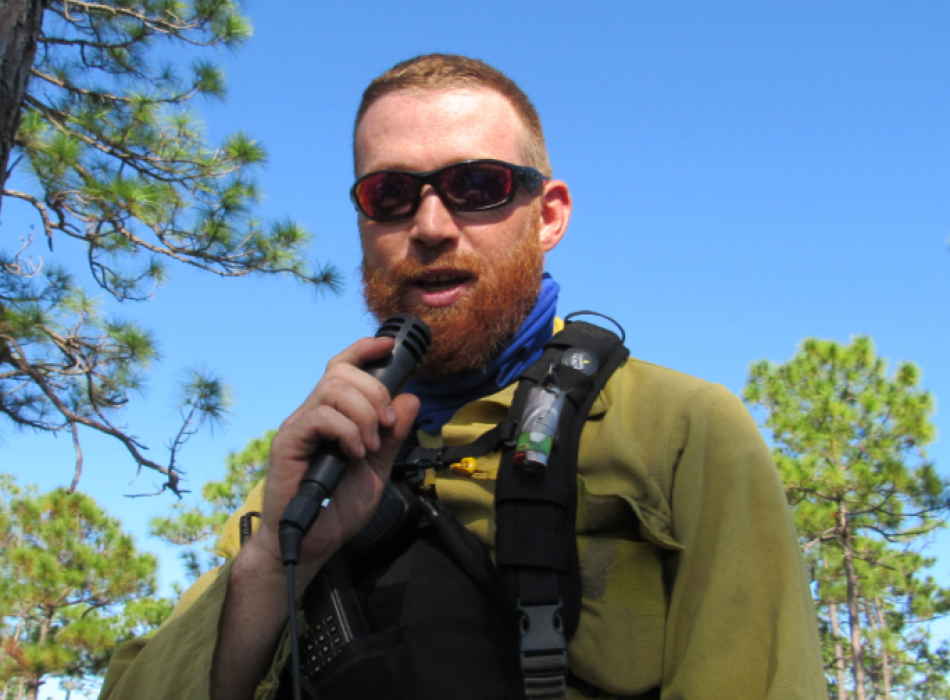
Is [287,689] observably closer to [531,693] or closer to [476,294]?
[531,693]

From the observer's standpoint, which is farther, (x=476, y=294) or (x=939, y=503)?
(x=939, y=503)

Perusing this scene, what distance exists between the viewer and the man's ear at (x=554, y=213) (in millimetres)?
2410

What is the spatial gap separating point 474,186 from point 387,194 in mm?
230

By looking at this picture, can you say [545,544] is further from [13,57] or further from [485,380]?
[13,57]

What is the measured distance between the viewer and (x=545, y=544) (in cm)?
152

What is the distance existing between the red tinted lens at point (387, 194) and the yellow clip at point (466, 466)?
0.70 meters

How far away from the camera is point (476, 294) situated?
6.87 ft

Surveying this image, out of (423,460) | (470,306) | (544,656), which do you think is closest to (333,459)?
(423,460)

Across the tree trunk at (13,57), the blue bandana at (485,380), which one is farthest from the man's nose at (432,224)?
the tree trunk at (13,57)

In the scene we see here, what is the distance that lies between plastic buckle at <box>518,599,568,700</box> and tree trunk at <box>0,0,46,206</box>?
2.83 meters

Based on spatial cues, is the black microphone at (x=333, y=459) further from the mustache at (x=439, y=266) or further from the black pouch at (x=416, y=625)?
the mustache at (x=439, y=266)

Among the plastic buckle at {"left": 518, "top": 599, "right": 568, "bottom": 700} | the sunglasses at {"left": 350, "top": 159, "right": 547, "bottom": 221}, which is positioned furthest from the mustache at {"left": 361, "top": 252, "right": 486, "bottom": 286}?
the plastic buckle at {"left": 518, "top": 599, "right": 568, "bottom": 700}

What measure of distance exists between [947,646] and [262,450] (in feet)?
76.7

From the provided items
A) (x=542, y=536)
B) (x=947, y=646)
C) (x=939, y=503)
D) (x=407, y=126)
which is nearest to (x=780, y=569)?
(x=542, y=536)
